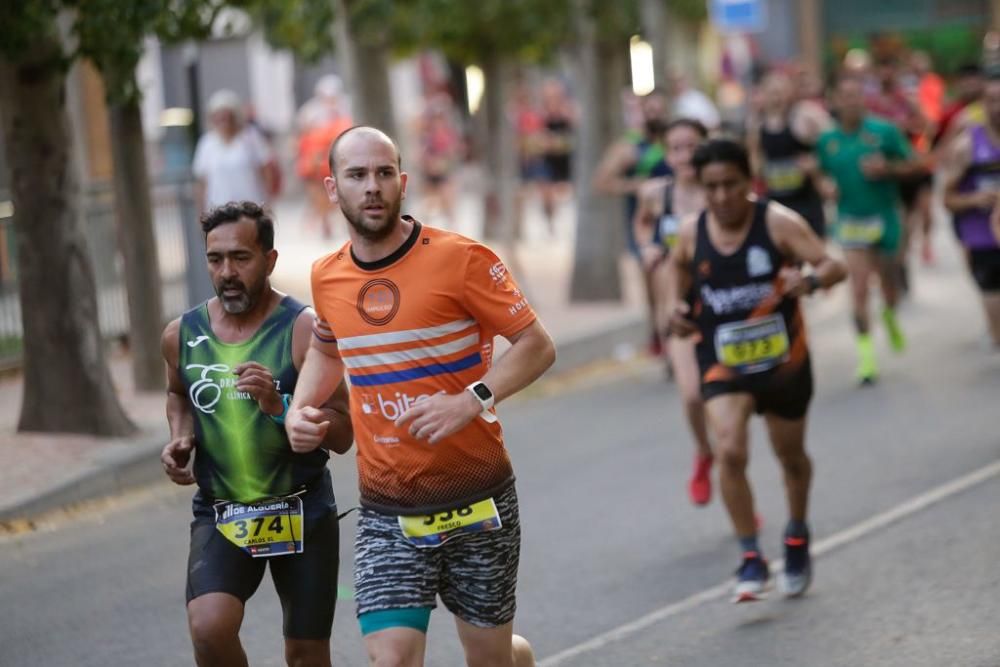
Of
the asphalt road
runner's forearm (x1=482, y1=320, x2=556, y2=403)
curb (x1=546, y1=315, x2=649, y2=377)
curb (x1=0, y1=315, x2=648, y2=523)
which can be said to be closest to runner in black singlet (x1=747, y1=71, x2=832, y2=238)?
the asphalt road

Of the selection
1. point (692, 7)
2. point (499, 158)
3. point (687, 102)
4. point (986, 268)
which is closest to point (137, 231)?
point (986, 268)

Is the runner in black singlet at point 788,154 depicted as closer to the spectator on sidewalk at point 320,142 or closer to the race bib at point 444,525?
the spectator on sidewalk at point 320,142

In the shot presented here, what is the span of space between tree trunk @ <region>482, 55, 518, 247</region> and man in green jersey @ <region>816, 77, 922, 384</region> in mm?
4788

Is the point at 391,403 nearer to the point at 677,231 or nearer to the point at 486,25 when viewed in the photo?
the point at 677,231

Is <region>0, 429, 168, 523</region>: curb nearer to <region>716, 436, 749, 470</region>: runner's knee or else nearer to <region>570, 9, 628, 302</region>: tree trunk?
<region>716, 436, 749, 470</region>: runner's knee

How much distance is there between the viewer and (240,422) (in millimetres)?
5355

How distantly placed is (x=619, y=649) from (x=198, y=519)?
2051mm

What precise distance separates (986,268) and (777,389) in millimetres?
4815

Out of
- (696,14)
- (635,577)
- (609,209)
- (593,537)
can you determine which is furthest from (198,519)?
(696,14)

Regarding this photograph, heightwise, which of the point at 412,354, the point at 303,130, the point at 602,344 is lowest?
the point at 602,344

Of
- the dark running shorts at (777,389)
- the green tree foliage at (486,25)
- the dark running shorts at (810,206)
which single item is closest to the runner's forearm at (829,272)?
the dark running shorts at (777,389)

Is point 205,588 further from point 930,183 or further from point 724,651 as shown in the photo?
point 930,183

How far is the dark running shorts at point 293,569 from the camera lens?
17.3ft

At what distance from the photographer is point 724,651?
674 cm
